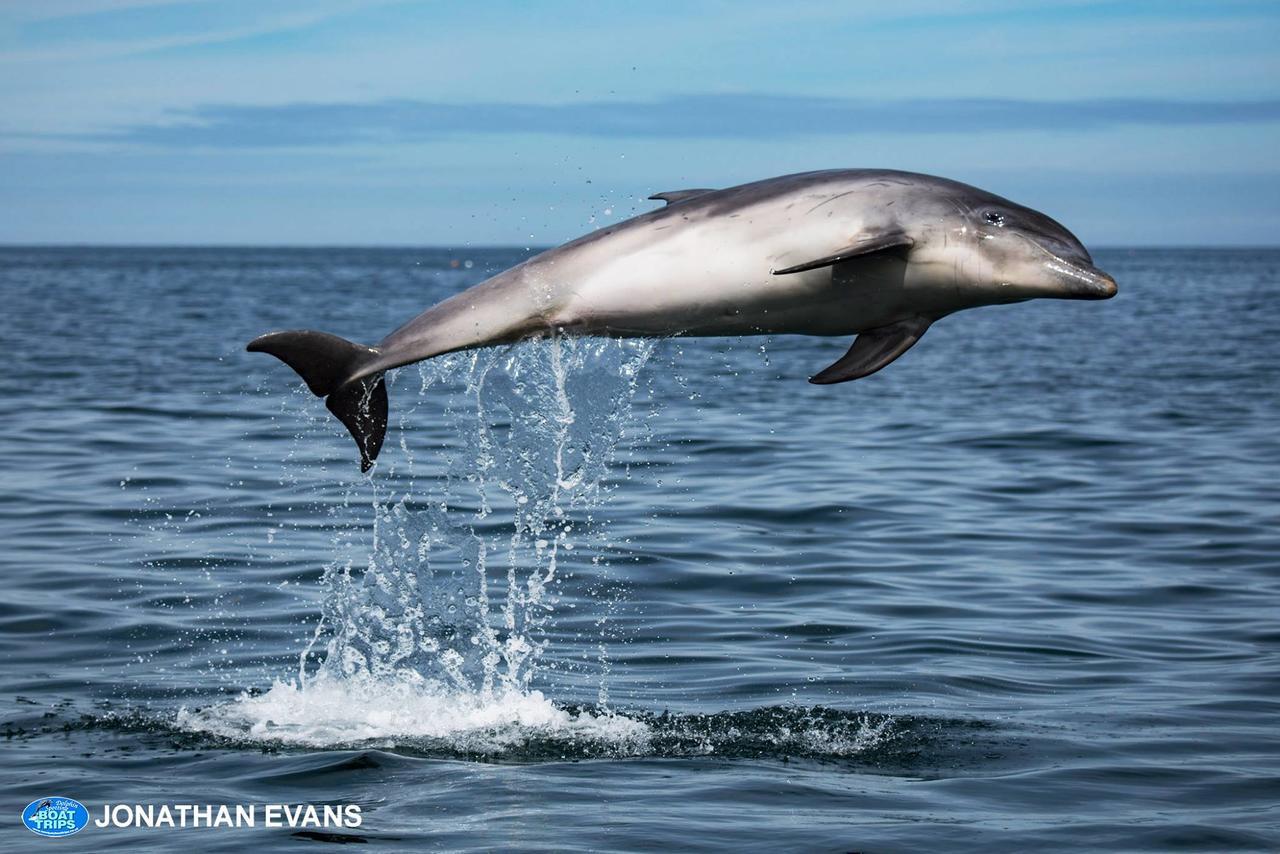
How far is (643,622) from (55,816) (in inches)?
203

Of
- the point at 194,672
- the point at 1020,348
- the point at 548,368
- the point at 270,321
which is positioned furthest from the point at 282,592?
the point at 270,321

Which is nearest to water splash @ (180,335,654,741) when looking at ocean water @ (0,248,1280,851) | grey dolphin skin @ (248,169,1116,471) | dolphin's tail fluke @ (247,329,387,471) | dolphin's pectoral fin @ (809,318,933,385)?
ocean water @ (0,248,1280,851)

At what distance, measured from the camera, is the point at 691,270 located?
768 centimetres

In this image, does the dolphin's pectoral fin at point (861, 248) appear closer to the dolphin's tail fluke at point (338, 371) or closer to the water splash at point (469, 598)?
the water splash at point (469, 598)

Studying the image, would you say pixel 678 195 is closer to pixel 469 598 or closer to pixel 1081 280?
pixel 1081 280

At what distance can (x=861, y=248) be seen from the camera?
7168 mm

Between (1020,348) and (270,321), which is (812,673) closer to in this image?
(1020,348)

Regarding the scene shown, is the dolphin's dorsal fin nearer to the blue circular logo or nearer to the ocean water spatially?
the ocean water

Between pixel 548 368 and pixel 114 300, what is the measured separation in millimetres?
56523

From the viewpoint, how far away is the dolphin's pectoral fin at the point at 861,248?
701 centimetres

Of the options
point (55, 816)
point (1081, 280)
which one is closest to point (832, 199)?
point (1081, 280)

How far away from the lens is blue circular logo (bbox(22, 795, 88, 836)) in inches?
281

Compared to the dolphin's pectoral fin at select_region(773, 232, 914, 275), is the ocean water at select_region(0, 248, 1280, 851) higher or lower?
lower

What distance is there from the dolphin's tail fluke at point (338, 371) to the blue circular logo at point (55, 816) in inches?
80.9
